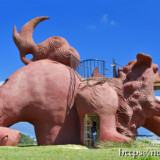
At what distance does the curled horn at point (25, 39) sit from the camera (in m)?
12.6

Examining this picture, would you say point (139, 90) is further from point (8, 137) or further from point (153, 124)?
point (8, 137)

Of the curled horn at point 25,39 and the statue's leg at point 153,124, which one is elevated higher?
the curled horn at point 25,39

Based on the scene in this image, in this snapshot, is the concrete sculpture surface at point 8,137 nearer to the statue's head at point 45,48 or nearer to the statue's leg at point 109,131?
the statue's leg at point 109,131

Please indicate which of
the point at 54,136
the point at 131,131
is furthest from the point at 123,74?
the point at 54,136

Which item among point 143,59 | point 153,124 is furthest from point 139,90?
point 153,124

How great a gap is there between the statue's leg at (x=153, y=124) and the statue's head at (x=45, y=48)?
478 cm

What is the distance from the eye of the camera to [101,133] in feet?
34.6

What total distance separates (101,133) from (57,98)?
220 cm

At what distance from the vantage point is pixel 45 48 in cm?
1249

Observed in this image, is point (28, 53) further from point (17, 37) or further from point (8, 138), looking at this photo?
point (8, 138)

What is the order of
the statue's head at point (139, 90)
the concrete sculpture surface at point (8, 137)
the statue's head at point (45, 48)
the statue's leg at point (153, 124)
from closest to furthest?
the concrete sculpture surface at point (8, 137) → the statue's head at point (139, 90) → the statue's head at point (45, 48) → the statue's leg at point (153, 124)

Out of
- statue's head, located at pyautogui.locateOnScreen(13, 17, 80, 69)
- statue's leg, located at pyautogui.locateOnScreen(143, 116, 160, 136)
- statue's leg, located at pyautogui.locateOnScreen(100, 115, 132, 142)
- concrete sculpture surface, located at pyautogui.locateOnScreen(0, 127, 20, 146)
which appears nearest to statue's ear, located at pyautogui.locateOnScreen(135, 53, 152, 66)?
statue's head, located at pyautogui.locateOnScreen(13, 17, 80, 69)

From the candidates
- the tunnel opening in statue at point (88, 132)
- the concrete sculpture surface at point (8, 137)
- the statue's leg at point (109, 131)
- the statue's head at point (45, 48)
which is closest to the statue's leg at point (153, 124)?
the tunnel opening in statue at point (88, 132)

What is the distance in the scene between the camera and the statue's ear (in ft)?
40.9
